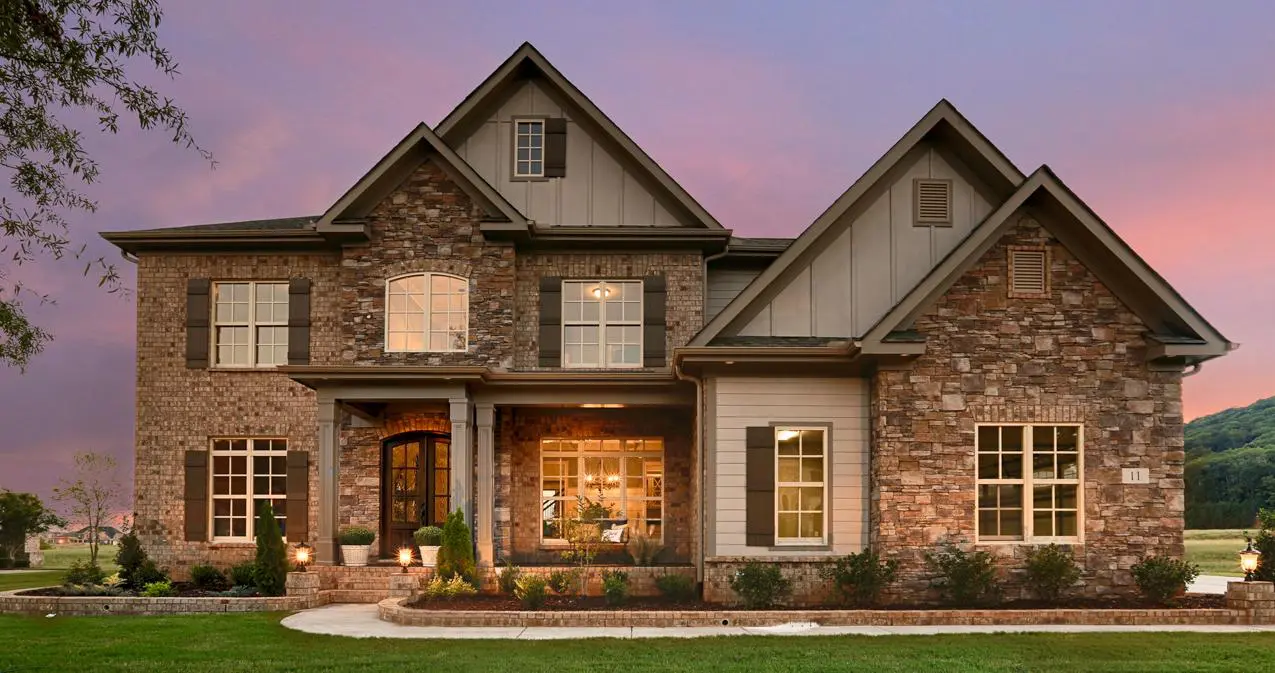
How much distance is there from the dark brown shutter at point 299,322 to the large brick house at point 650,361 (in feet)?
0.15

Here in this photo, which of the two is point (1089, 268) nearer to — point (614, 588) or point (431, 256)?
point (614, 588)

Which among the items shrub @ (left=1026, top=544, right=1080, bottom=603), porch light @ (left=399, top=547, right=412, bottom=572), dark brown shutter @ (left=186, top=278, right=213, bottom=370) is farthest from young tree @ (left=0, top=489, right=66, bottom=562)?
shrub @ (left=1026, top=544, right=1080, bottom=603)

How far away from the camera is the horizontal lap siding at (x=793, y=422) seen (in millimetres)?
15070

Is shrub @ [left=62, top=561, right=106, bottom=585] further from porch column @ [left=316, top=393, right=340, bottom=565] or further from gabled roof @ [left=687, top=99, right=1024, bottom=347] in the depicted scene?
gabled roof @ [left=687, top=99, right=1024, bottom=347]

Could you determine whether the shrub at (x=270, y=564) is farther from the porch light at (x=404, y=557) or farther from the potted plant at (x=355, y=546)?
the porch light at (x=404, y=557)

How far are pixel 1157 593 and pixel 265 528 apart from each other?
42.1 feet

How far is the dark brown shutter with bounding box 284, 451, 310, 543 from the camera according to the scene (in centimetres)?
1870

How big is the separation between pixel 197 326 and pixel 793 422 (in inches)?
429

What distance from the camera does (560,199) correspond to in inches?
762

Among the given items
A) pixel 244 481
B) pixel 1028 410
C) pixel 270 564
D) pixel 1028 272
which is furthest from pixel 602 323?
pixel 1028 410

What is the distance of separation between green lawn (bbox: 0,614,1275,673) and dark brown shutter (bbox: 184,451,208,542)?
19.3ft

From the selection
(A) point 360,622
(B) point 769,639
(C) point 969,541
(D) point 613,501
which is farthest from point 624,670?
(D) point 613,501

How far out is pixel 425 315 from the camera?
18500 mm

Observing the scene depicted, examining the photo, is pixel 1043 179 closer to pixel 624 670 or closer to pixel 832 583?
pixel 832 583
